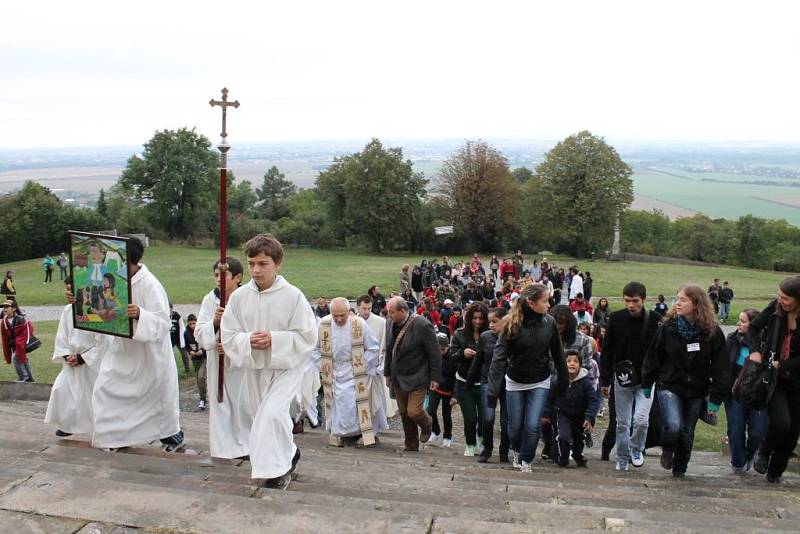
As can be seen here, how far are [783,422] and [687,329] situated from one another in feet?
3.69

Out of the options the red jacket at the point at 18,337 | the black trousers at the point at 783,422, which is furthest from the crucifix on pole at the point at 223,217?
the red jacket at the point at 18,337

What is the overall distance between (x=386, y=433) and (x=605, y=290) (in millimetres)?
27053

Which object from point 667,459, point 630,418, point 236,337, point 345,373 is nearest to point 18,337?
point 345,373

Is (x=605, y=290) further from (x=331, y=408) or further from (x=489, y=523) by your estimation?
(x=489, y=523)

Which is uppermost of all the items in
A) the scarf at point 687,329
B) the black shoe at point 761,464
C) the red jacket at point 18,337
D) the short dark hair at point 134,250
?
the short dark hair at point 134,250

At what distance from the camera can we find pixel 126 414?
635 cm

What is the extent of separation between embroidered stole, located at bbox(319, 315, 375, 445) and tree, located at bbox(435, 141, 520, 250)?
56.7 meters

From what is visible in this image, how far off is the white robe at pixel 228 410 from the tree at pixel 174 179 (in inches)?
2513

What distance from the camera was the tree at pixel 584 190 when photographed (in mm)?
61344

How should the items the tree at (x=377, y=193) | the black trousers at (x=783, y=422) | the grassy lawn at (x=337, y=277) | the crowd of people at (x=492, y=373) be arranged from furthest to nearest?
1. the tree at (x=377, y=193)
2. the grassy lawn at (x=337, y=277)
3. the black trousers at (x=783, y=422)
4. the crowd of people at (x=492, y=373)

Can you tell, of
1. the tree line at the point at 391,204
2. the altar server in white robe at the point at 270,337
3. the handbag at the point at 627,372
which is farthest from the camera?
the tree line at the point at 391,204

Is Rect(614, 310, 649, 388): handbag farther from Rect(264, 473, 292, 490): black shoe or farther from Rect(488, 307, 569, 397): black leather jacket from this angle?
Rect(264, 473, 292, 490): black shoe

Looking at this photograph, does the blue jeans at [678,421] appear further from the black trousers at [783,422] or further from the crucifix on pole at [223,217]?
the crucifix on pole at [223,217]

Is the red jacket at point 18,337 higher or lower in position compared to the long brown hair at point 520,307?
lower
